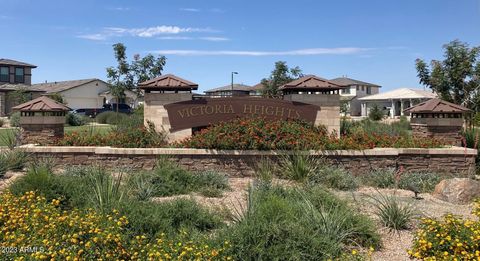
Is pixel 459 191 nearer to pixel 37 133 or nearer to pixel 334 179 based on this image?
pixel 334 179

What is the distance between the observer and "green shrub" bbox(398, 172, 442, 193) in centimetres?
889

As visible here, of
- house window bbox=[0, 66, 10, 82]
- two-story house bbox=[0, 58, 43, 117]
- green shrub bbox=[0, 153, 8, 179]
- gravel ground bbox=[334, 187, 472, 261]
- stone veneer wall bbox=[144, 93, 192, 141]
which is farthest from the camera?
house window bbox=[0, 66, 10, 82]

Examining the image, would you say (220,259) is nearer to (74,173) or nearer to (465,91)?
(74,173)

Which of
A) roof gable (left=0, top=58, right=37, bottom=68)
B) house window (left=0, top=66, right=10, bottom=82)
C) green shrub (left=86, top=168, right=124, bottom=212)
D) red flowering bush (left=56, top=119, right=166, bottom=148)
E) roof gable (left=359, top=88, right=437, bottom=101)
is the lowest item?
green shrub (left=86, top=168, right=124, bottom=212)

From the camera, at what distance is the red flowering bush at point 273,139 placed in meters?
10.1

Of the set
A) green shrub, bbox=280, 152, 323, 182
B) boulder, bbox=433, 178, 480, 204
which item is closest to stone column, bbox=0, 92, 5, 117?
green shrub, bbox=280, 152, 323, 182

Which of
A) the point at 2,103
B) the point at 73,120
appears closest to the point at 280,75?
the point at 73,120

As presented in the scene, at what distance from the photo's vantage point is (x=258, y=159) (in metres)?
10.1

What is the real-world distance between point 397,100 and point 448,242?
5597cm

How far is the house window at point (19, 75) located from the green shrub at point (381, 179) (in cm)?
5524

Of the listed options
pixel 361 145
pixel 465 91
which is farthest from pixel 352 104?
pixel 361 145

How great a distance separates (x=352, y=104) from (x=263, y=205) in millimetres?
63227

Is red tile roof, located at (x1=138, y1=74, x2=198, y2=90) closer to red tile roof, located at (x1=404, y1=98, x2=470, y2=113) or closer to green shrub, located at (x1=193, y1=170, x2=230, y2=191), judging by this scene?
green shrub, located at (x1=193, y1=170, x2=230, y2=191)

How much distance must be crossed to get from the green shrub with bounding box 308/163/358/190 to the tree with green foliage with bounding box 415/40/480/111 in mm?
10075
